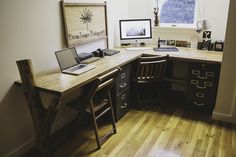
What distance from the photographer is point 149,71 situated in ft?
9.62

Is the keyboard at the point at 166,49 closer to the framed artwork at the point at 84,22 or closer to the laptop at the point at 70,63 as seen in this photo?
the framed artwork at the point at 84,22

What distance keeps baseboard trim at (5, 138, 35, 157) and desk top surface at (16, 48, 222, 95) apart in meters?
0.68

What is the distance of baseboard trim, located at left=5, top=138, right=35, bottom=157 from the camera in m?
2.12

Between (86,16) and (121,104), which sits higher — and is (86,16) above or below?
above

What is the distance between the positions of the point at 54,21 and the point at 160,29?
1.80 meters

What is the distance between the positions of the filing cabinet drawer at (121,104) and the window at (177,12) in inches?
56.6

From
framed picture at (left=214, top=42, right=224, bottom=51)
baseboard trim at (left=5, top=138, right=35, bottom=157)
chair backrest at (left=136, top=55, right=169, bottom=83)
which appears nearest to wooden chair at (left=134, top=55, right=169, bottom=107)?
chair backrest at (left=136, top=55, right=169, bottom=83)

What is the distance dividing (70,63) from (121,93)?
0.77m

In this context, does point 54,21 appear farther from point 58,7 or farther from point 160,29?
point 160,29

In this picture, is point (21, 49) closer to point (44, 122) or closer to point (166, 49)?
point (44, 122)

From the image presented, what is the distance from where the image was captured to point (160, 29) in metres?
3.55

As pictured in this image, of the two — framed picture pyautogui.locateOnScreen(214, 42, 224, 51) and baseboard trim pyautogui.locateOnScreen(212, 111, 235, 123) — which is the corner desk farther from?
baseboard trim pyautogui.locateOnScreen(212, 111, 235, 123)

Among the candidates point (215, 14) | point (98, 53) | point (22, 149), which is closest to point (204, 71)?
point (215, 14)

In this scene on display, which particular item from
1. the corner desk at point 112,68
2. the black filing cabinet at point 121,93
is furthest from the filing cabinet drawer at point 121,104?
the corner desk at point 112,68
